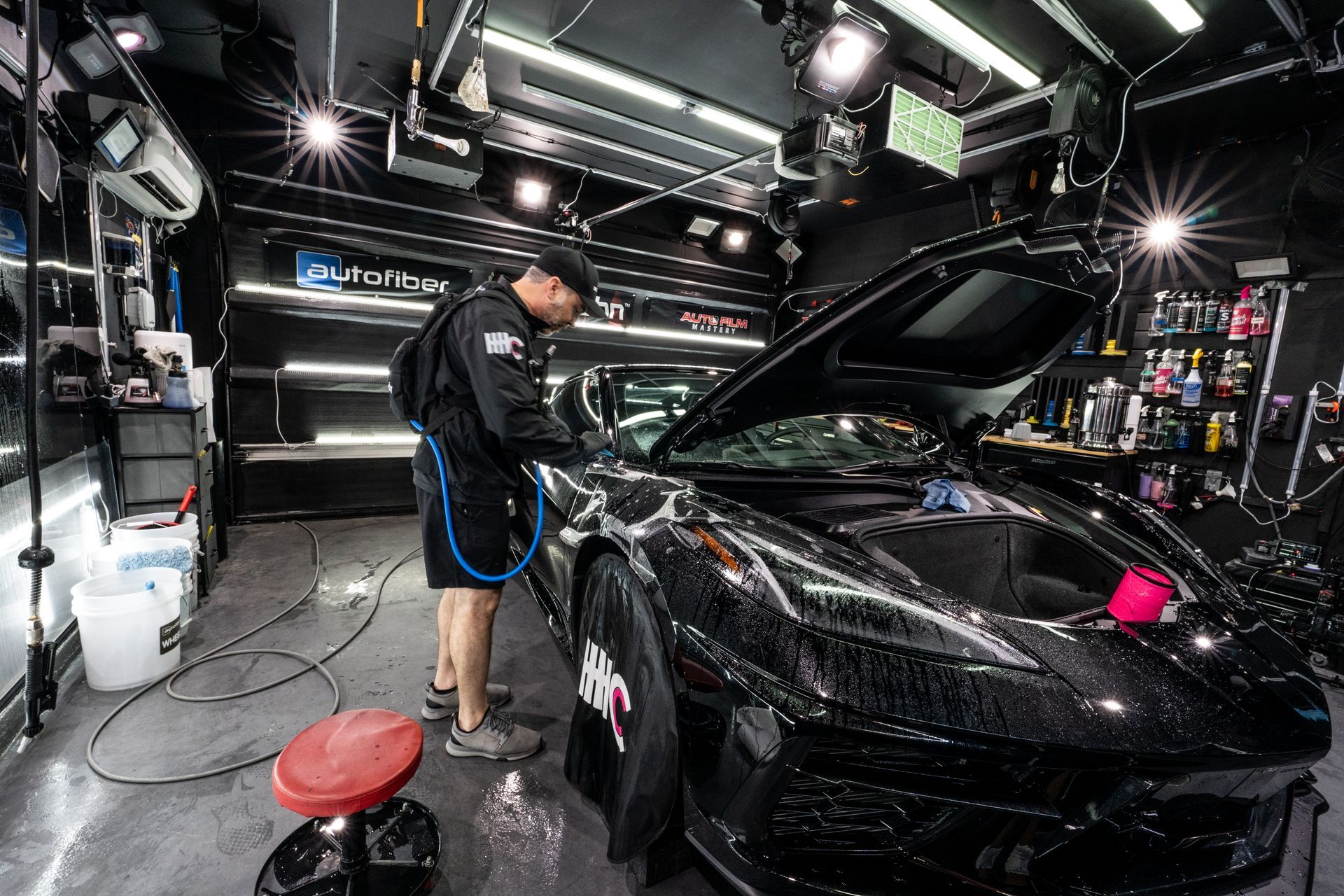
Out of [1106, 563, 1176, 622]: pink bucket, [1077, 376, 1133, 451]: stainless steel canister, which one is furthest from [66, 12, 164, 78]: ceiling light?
[1077, 376, 1133, 451]: stainless steel canister

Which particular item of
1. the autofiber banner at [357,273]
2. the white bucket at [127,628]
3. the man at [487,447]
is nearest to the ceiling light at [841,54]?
the man at [487,447]

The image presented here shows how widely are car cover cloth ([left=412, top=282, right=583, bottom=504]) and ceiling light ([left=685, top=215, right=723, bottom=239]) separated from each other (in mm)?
4864

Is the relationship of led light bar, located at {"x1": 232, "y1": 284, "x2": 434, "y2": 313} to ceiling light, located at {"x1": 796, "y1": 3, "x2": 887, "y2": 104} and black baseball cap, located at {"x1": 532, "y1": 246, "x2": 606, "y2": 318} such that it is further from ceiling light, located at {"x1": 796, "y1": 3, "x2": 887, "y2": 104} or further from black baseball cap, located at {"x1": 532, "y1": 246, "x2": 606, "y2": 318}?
ceiling light, located at {"x1": 796, "y1": 3, "x2": 887, "y2": 104}

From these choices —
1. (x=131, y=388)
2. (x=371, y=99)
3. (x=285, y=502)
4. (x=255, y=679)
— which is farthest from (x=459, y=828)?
(x=371, y=99)

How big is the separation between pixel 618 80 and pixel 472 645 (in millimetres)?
3515

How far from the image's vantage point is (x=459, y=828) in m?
1.48

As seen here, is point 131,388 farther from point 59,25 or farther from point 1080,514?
point 1080,514

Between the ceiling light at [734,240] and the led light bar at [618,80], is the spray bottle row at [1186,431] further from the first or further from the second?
the ceiling light at [734,240]

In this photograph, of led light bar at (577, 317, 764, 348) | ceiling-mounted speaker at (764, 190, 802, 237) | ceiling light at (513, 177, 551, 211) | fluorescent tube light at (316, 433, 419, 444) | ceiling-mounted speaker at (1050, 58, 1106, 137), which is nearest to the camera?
ceiling-mounted speaker at (1050, 58, 1106, 137)

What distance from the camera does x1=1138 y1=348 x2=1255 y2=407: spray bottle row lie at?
378cm

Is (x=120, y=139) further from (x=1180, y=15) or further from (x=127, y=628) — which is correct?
(x=1180, y=15)

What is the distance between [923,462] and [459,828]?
1.93 m

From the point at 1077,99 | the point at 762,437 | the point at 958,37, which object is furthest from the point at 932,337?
the point at 1077,99

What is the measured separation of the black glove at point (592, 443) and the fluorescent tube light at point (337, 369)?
12.5 ft
